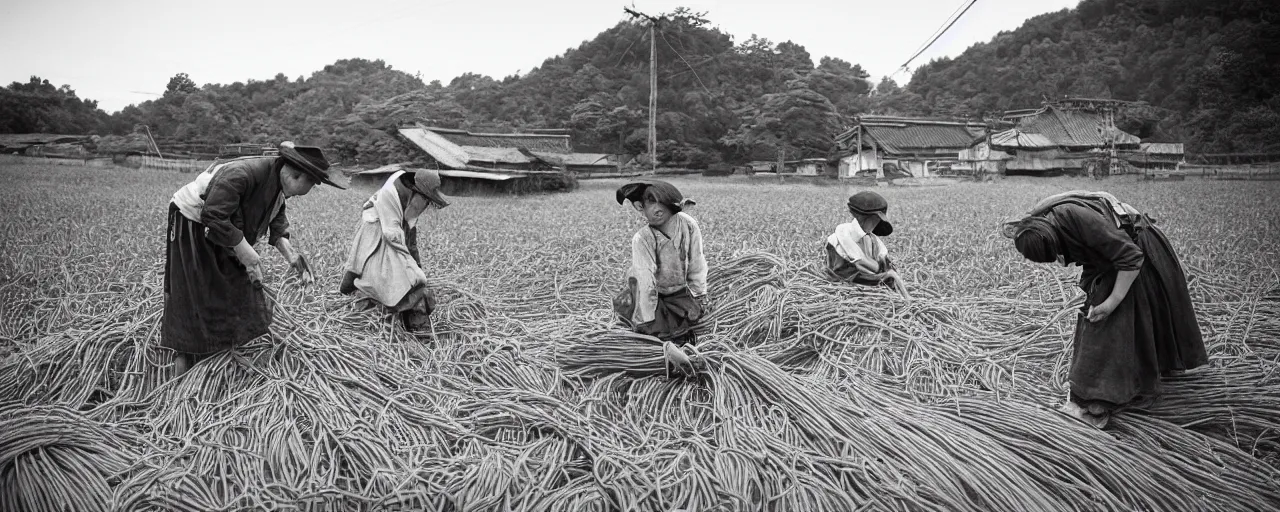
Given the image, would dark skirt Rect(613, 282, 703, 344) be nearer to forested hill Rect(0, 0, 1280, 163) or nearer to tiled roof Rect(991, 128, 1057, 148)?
forested hill Rect(0, 0, 1280, 163)

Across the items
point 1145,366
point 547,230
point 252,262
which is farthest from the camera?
point 547,230

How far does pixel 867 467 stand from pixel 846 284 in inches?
93.3

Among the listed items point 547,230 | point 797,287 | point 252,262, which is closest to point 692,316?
point 797,287

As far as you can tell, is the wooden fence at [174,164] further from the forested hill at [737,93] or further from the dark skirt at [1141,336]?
the dark skirt at [1141,336]

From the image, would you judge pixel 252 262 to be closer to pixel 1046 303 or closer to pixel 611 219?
pixel 1046 303

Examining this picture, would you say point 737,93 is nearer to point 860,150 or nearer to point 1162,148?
point 860,150

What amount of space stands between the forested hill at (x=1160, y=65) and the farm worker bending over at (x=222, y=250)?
7413mm

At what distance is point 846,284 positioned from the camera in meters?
4.73

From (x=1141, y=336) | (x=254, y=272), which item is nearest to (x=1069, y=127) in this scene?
(x=1141, y=336)

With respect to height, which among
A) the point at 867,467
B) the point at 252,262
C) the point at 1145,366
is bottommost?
the point at 867,467

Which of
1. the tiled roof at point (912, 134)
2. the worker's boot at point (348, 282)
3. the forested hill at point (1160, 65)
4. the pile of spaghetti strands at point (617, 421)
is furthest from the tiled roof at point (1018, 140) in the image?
the worker's boot at point (348, 282)

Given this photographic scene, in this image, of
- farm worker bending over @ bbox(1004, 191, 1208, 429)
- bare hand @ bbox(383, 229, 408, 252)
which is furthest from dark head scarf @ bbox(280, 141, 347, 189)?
farm worker bending over @ bbox(1004, 191, 1208, 429)

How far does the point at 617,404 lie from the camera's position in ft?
10.7

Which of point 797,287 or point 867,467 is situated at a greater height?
point 797,287
